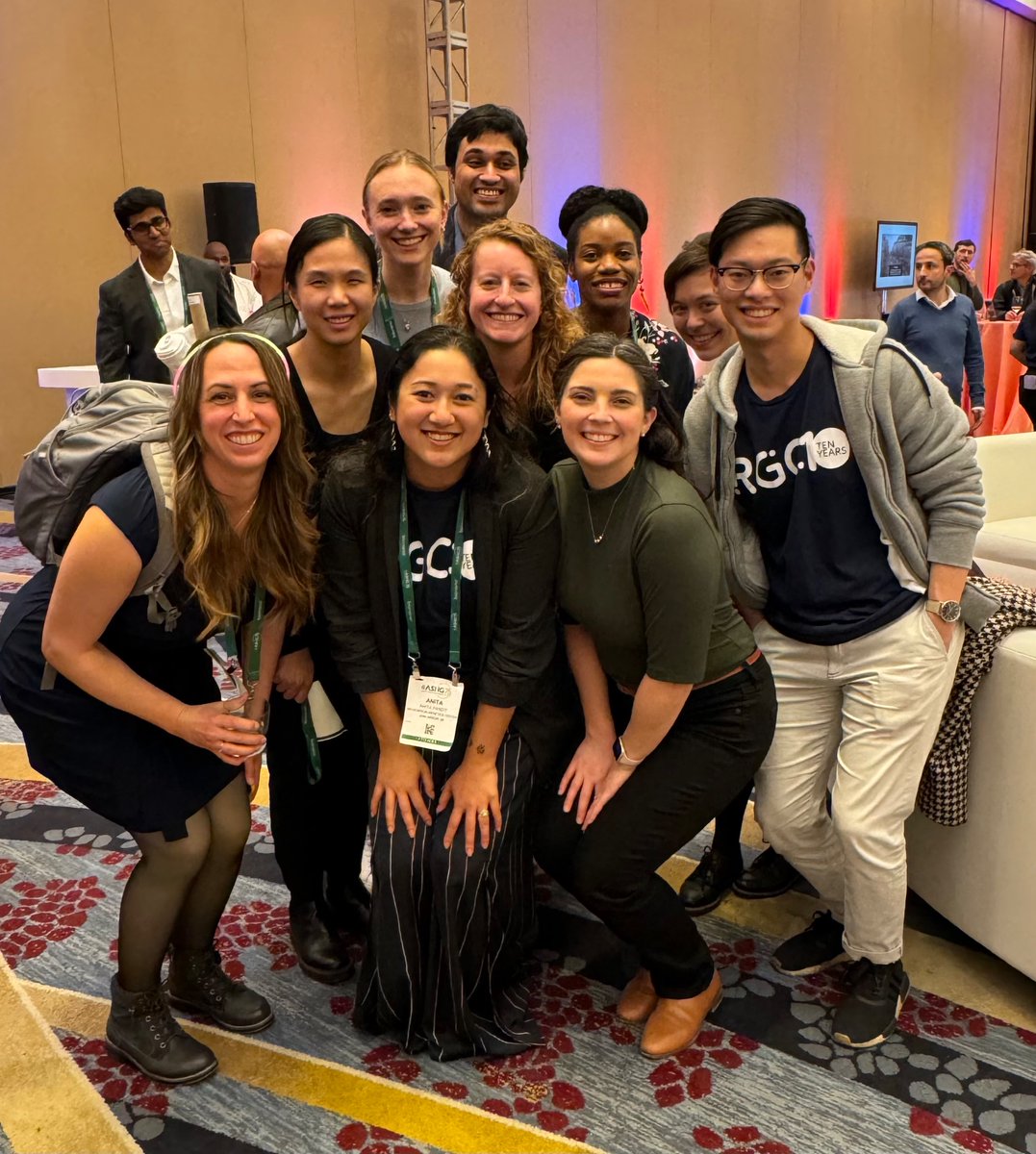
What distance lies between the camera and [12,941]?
240 cm

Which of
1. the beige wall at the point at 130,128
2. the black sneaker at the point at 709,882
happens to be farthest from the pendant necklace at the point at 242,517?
the beige wall at the point at 130,128

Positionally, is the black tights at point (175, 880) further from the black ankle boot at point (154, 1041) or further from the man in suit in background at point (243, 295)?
the man in suit in background at point (243, 295)

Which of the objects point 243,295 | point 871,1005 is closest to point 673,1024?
point 871,1005

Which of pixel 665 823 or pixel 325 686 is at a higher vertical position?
pixel 325 686

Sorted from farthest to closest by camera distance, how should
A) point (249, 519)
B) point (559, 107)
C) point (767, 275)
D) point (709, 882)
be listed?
point (559, 107) → point (709, 882) → point (767, 275) → point (249, 519)

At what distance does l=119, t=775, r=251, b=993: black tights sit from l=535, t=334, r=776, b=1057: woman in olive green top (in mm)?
605

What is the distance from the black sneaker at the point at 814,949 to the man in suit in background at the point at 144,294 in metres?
3.95

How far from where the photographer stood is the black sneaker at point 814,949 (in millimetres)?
2252

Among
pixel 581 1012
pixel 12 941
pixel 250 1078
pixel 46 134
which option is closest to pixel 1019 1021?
pixel 581 1012

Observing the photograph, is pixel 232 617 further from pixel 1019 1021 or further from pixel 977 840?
pixel 1019 1021

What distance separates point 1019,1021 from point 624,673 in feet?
3.44

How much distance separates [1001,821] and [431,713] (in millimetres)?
1154

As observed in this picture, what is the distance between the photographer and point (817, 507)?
6.58 feet

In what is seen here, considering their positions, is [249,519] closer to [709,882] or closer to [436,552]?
[436,552]
